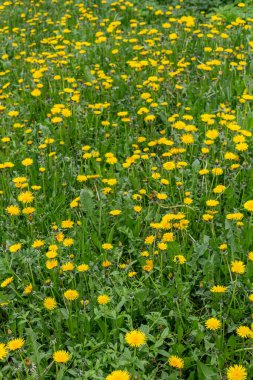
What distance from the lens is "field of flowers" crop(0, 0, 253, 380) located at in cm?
212

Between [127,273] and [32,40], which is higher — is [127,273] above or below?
below

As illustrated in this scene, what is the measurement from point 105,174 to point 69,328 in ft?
4.53

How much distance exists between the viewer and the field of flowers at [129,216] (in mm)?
2119

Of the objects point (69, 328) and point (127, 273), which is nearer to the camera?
point (69, 328)

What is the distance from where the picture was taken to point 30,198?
9.20 feet

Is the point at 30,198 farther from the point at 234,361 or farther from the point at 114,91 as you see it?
the point at 114,91

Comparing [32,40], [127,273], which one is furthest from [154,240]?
[32,40]

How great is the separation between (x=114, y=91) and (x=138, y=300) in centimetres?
244

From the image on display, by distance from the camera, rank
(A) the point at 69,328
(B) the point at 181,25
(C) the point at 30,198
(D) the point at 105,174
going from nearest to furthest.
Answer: (A) the point at 69,328 → (C) the point at 30,198 → (D) the point at 105,174 → (B) the point at 181,25

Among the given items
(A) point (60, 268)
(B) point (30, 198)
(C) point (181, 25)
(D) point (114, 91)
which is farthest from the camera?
(C) point (181, 25)

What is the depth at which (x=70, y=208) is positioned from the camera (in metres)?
3.07

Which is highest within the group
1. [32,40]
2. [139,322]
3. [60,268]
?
[32,40]

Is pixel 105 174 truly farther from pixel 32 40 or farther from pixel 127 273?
pixel 32 40

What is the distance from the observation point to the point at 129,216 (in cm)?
286
